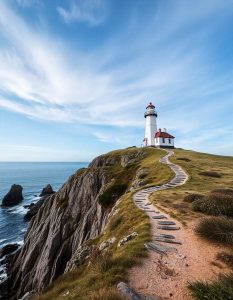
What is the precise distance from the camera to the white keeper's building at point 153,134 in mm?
92938

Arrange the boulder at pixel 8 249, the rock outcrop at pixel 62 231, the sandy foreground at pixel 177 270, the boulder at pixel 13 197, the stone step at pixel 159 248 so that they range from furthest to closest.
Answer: the boulder at pixel 13 197 < the boulder at pixel 8 249 < the rock outcrop at pixel 62 231 < the stone step at pixel 159 248 < the sandy foreground at pixel 177 270

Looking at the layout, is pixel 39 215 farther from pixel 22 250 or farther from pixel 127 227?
pixel 127 227

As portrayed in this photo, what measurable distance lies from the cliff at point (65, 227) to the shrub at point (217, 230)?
16960 mm

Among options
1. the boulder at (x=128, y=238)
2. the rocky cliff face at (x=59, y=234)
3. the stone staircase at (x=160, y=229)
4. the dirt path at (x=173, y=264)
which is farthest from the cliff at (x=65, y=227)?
the dirt path at (x=173, y=264)

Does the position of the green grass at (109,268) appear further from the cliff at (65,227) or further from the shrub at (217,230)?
the cliff at (65,227)

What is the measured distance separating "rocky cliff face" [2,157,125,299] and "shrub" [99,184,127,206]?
1012 mm

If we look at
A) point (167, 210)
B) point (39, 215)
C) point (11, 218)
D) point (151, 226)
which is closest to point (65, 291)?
point (151, 226)

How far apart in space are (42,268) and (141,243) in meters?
32.5

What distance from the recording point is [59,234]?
140 feet

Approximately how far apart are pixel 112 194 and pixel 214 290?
102 feet

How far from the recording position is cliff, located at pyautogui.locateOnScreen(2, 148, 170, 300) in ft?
119

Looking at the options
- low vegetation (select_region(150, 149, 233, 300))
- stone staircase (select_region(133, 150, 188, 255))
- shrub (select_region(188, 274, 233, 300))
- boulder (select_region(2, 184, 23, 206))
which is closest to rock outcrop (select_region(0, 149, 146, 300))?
stone staircase (select_region(133, 150, 188, 255))

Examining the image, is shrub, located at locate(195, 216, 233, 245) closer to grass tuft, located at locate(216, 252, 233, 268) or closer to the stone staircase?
grass tuft, located at locate(216, 252, 233, 268)

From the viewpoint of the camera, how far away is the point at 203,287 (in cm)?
768
